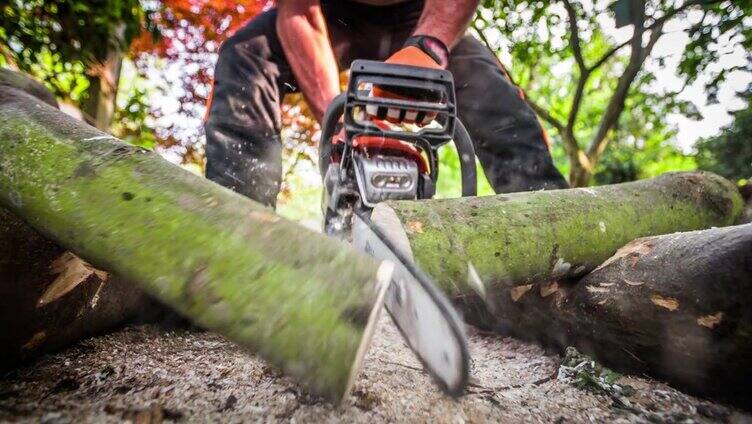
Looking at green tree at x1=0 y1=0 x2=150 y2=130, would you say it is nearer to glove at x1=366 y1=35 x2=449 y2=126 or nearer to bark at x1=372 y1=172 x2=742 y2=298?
glove at x1=366 y1=35 x2=449 y2=126

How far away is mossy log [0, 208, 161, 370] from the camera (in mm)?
715

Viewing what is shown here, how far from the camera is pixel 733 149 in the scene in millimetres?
4816

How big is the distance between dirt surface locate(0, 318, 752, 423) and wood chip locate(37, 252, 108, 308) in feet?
0.42

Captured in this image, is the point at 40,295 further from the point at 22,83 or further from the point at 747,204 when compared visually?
the point at 747,204

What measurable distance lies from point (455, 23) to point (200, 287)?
1.23 metres

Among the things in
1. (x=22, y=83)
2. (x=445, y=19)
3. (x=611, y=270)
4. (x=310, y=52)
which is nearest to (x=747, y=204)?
(x=611, y=270)

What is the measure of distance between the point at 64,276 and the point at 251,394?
1.49ft

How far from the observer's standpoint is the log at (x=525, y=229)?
2.78 feet

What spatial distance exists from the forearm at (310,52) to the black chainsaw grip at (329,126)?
0.60 ft

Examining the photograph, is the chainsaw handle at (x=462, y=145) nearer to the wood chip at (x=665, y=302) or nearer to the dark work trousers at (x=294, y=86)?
the dark work trousers at (x=294, y=86)

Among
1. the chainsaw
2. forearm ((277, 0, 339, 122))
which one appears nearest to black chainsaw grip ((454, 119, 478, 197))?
the chainsaw

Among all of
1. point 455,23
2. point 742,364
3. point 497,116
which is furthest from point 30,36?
point 742,364

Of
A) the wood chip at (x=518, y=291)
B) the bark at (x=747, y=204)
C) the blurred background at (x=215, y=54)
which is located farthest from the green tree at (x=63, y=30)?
the bark at (x=747, y=204)

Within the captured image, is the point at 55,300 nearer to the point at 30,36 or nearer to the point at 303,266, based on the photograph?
the point at 303,266
